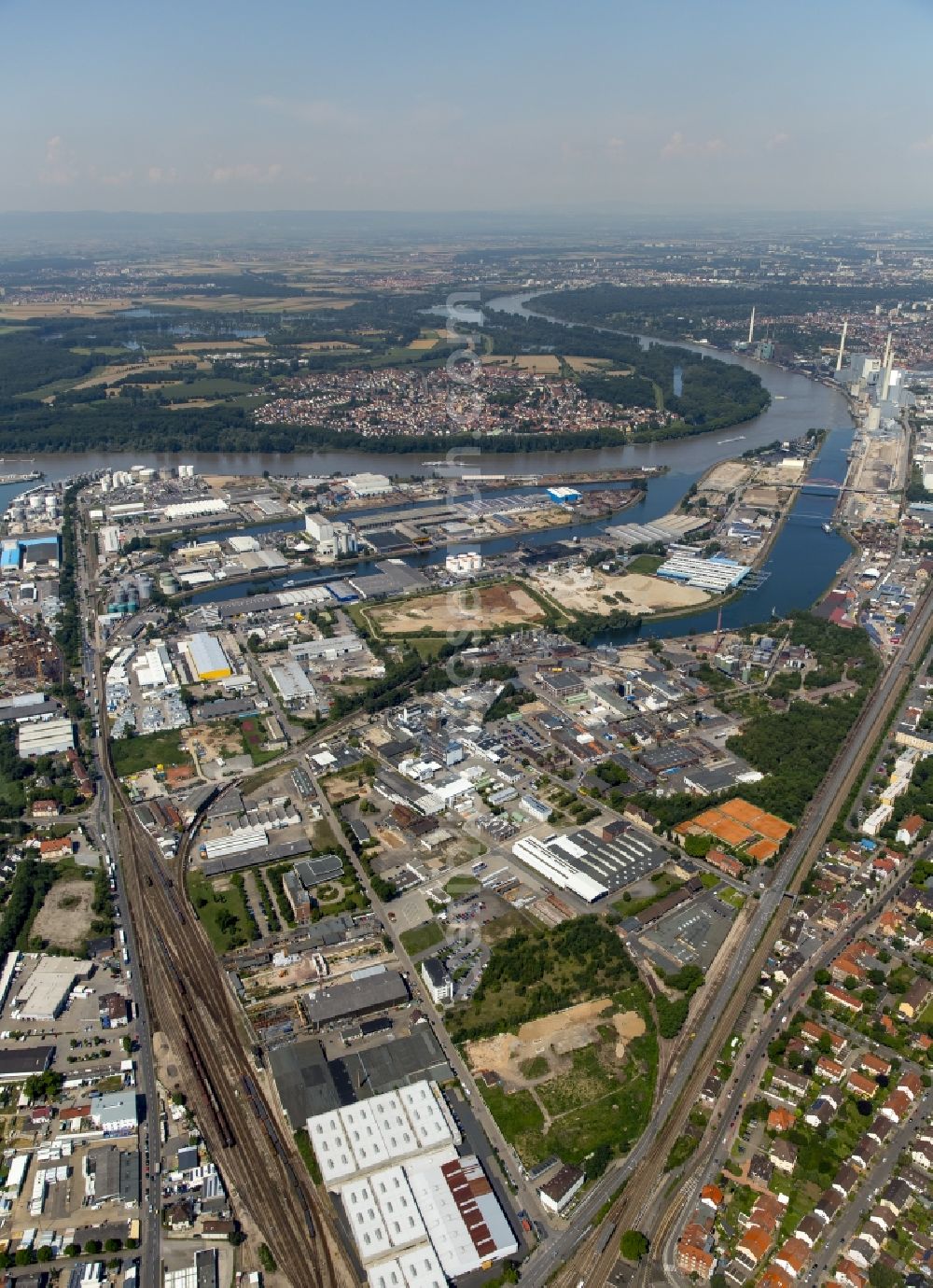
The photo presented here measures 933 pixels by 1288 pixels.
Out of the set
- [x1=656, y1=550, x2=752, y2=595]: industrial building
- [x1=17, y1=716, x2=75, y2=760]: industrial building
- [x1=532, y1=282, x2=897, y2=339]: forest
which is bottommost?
[x1=17, y1=716, x2=75, y2=760]: industrial building

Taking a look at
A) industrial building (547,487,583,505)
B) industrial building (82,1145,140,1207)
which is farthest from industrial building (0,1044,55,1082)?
industrial building (547,487,583,505)

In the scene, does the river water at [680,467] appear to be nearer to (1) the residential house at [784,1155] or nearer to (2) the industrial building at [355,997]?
(2) the industrial building at [355,997]

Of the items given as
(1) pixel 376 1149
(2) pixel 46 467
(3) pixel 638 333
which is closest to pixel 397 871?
(1) pixel 376 1149

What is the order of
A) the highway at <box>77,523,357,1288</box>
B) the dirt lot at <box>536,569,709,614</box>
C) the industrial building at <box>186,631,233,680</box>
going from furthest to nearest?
the dirt lot at <box>536,569,709,614</box> < the industrial building at <box>186,631,233,680</box> < the highway at <box>77,523,357,1288</box>

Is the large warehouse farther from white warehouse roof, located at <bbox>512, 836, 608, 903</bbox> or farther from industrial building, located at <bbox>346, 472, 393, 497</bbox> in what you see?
industrial building, located at <bbox>346, 472, 393, 497</bbox>

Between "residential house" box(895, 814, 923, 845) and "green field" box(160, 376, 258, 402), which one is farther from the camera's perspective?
"green field" box(160, 376, 258, 402)

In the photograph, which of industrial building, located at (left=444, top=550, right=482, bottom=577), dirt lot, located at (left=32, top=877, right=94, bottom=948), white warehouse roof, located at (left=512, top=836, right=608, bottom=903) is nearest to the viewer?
dirt lot, located at (left=32, top=877, right=94, bottom=948)
